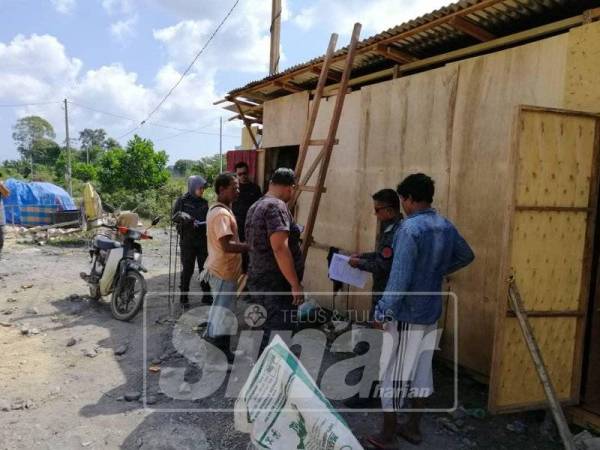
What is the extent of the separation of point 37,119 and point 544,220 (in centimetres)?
6942

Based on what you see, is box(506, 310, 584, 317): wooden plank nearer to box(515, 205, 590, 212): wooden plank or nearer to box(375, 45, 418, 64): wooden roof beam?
box(515, 205, 590, 212): wooden plank

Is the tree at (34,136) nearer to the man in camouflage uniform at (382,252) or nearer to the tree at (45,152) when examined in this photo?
the tree at (45,152)

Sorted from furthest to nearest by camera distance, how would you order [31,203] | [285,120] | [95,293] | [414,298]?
1. [31,203]
2. [285,120]
3. [95,293]
4. [414,298]

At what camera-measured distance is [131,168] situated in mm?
24250

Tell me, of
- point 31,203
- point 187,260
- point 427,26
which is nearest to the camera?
point 427,26

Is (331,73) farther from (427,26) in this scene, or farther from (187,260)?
(187,260)

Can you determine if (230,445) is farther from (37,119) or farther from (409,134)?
(37,119)

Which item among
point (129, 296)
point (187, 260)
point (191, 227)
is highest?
point (191, 227)

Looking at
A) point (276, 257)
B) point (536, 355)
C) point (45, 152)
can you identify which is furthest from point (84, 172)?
point (536, 355)

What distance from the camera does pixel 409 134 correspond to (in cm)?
463

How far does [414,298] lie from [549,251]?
120 cm

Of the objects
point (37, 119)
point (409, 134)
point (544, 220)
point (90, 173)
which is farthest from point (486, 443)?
point (37, 119)

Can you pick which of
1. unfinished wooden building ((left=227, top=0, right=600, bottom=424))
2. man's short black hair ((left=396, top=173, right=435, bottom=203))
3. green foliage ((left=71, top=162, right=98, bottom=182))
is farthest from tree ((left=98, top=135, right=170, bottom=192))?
man's short black hair ((left=396, top=173, right=435, bottom=203))

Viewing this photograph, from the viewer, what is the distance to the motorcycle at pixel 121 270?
550cm
